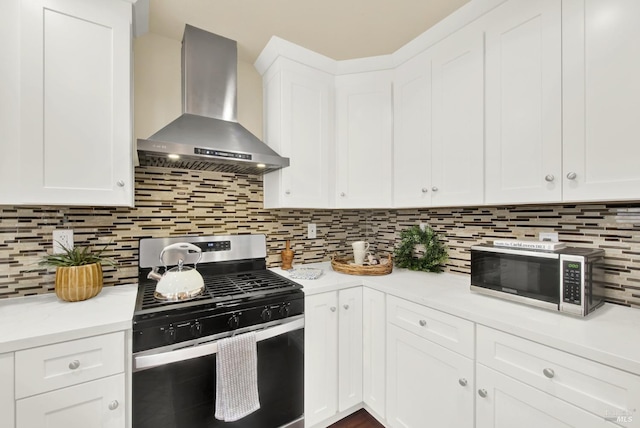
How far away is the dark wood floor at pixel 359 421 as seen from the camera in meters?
1.69

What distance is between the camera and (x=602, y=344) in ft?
2.86

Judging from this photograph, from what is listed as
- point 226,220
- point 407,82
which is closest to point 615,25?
point 407,82

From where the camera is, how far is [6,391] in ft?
2.99

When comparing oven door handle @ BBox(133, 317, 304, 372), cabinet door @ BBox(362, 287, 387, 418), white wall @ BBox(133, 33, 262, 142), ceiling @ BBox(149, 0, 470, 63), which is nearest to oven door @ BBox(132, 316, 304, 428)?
oven door handle @ BBox(133, 317, 304, 372)

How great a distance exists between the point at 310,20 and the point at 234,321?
1.74 m

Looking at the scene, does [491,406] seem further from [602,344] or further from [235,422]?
[235,422]

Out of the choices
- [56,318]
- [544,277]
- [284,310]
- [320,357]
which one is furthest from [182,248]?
[544,277]

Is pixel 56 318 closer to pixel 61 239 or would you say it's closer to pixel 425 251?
pixel 61 239

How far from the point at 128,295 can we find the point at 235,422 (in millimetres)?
851

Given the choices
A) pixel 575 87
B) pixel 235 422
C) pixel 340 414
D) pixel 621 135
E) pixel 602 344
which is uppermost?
pixel 575 87

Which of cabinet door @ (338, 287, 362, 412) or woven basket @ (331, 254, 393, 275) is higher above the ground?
woven basket @ (331, 254, 393, 275)

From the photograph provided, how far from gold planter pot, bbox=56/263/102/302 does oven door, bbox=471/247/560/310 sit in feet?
6.49

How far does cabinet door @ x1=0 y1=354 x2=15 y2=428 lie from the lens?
0.91 m

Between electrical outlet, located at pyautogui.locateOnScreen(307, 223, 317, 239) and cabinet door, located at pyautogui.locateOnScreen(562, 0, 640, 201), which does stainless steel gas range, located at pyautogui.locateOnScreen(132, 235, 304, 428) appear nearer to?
electrical outlet, located at pyautogui.locateOnScreen(307, 223, 317, 239)
